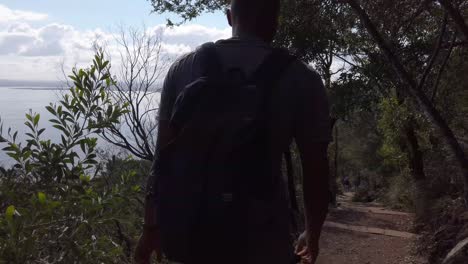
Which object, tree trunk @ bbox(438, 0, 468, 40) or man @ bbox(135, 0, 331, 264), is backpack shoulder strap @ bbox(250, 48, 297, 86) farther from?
tree trunk @ bbox(438, 0, 468, 40)

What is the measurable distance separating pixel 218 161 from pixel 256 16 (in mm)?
545

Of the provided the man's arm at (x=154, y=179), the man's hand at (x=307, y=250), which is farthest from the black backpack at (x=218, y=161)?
the man's hand at (x=307, y=250)

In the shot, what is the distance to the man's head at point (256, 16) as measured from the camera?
1.84m

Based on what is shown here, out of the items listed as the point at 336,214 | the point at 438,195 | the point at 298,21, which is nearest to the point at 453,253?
the point at 298,21

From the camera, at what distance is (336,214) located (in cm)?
1659

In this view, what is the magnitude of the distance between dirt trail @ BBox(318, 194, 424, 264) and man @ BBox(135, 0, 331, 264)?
8.04m

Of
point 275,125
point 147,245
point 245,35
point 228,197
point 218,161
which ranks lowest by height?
point 147,245

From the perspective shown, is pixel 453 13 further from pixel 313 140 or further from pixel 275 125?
pixel 275 125

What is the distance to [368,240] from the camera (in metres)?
11.7

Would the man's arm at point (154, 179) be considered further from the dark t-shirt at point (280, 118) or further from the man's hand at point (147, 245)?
the dark t-shirt at point (280, 118)

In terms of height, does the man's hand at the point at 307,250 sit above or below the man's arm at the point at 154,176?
below

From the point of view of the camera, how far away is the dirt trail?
10135mm

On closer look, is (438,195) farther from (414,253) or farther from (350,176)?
(350,176)

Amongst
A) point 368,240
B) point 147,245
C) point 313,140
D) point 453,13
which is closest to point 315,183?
point 313,140
